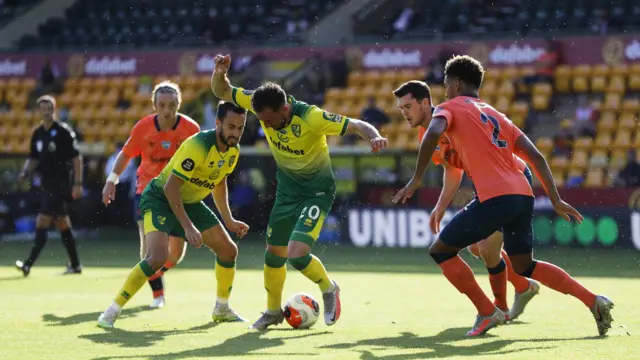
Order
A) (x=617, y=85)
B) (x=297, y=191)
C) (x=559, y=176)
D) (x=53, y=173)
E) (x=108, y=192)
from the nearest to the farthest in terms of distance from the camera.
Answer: (x=297, y=191), (x=108, y=192), (x=53, y=173), (x=559, y=176), (x=617, y=85)

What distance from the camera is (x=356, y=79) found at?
1000 inches

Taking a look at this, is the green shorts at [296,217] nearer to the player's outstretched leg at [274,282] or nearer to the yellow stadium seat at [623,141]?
the player's outstretched leg at [274,282]

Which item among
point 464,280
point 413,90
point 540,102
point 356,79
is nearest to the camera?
point 464,280

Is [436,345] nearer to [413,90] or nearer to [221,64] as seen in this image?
[413,90]

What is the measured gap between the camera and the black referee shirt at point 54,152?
15750 millimetres

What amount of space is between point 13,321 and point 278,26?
59.6 ft

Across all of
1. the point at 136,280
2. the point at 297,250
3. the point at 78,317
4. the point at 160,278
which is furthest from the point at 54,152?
the point at 297,250

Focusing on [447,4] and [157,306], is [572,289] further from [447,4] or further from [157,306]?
[447,4]

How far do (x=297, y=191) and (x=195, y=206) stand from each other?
3.34 feet

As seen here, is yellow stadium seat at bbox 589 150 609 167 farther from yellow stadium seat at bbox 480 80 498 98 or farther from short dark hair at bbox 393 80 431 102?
short dark hair at bbox 393 80 431 102

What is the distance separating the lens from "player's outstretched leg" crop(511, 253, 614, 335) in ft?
28.0

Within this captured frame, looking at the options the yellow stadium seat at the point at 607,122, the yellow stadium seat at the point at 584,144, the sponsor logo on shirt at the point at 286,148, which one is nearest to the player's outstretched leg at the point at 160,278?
the sponsor logo on shirt at the point at 286,148

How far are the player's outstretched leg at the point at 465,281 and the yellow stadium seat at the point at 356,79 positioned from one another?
657 inches

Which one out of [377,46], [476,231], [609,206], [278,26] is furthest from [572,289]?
[278,26]
